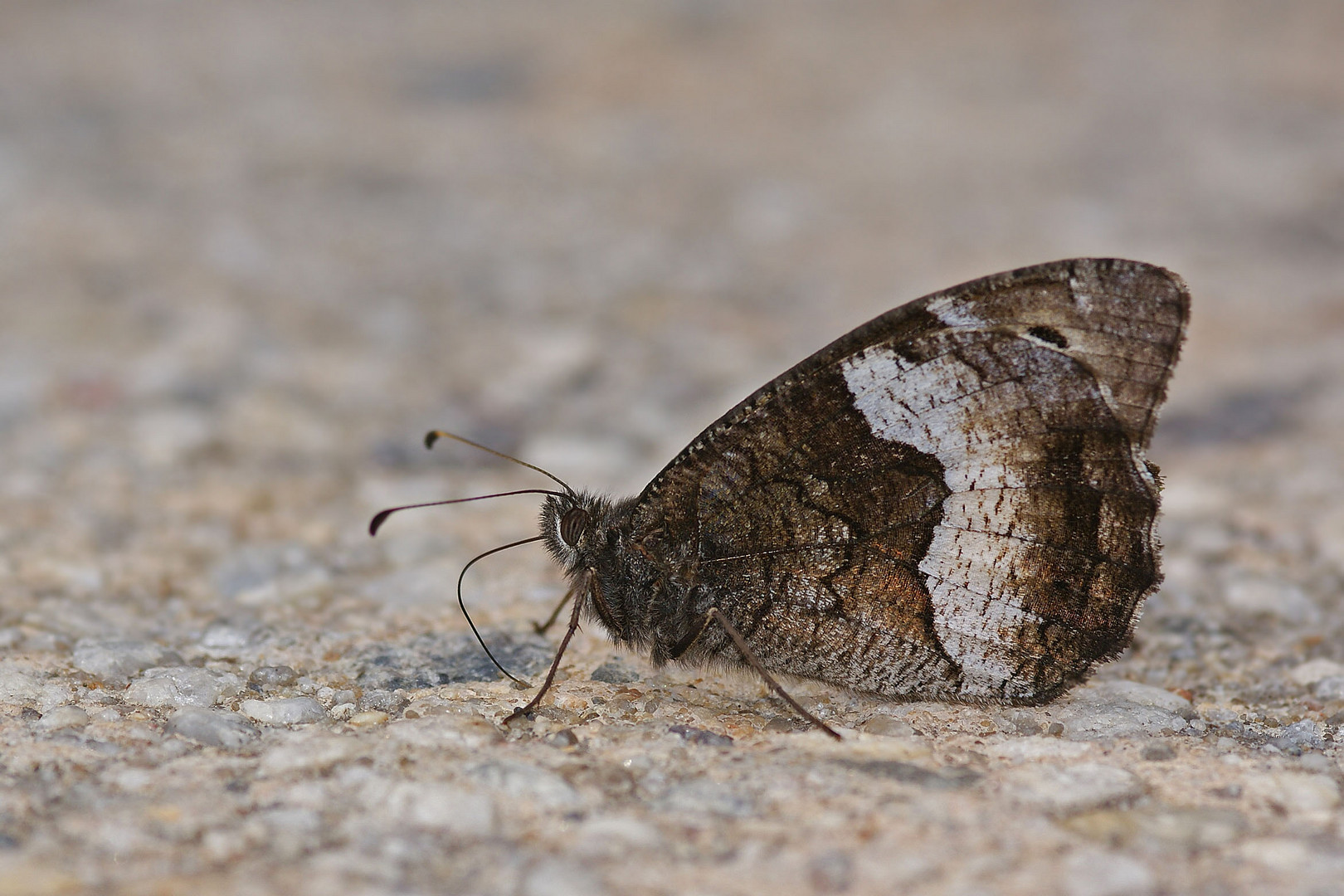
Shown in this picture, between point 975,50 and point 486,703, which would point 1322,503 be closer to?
point 486,703

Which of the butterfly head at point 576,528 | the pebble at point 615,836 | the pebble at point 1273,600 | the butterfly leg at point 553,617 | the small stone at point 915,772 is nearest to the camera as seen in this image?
the pebble at point 615,836

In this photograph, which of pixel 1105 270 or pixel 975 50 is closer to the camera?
pixel 1105 270

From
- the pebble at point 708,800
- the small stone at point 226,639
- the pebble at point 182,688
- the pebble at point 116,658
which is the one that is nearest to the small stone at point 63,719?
the pebble at point 182,688

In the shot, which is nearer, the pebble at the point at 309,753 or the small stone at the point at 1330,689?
the pebble at the point at 309,753

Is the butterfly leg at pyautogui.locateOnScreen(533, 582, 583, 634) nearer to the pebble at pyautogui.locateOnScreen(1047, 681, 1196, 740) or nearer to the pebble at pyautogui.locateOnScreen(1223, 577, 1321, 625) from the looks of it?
the pebble at pyautogui.locateOnScreen(1047, 681, 1196, 740)

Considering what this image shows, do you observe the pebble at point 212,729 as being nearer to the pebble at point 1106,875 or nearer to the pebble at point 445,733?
the pebble at point 445,733

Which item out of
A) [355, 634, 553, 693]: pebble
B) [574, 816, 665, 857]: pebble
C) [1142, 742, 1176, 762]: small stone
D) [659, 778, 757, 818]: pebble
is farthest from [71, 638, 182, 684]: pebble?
[1142, 742, 1176, 762]: small stone

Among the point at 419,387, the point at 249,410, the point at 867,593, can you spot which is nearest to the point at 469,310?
the point at 419,387
